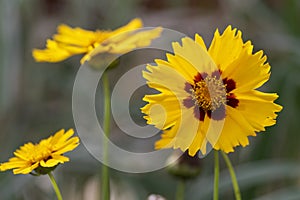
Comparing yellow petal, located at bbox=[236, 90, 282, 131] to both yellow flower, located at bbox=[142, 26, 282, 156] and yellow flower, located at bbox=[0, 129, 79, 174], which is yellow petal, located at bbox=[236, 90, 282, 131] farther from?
yellow flower, located at bbox=[0, 129, 79, 174]

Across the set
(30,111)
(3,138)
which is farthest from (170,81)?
(30,111)

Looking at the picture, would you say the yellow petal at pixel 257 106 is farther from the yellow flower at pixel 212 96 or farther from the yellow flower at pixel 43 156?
the yellow flower at pixel 43 156

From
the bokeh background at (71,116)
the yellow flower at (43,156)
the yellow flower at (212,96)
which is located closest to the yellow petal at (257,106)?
the yellow flower at (212,96)

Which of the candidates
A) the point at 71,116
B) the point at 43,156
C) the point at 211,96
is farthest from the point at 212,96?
the point at 71,116

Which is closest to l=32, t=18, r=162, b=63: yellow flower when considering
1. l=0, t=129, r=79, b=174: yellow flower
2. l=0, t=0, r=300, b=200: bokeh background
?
l=0, t=129, r=79, b=174: yellow flower

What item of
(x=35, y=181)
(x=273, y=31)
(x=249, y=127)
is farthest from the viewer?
(x=273, y=31)

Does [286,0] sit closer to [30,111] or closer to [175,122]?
[30,111]
